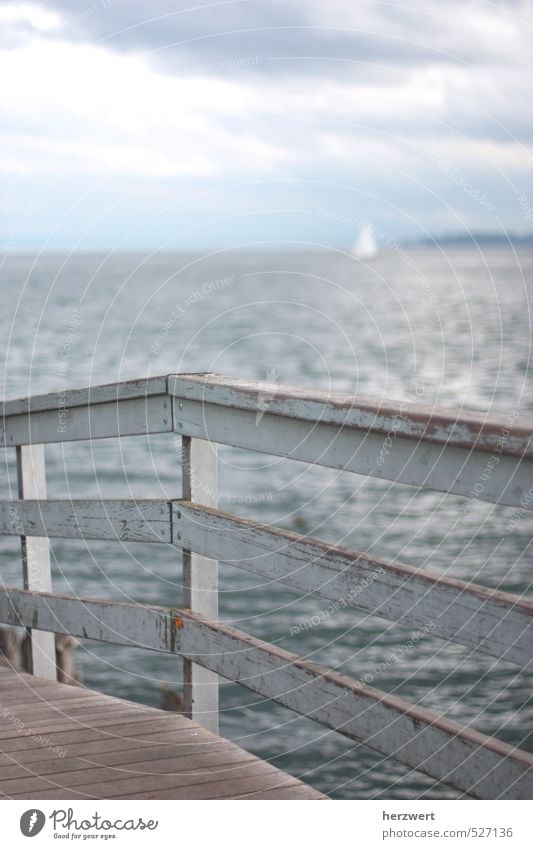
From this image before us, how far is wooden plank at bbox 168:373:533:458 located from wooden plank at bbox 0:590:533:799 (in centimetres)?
71

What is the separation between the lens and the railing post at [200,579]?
3104 mm

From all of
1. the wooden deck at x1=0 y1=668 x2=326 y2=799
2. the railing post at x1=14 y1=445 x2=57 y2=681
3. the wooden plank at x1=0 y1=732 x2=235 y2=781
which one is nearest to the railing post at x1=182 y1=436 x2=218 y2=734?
the wooden deck at x1=0 y1=668 x2=326 y2=799

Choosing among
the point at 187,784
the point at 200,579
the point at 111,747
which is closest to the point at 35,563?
the point at 200,579

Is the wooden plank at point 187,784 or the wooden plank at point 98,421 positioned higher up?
the wooden plank at point 98,421

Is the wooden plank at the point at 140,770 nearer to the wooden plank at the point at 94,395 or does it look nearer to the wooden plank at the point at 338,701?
the wooden plank at the point at 338,701

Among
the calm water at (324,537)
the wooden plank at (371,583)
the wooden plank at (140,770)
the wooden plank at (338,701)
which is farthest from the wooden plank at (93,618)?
the calm water at (324,537)

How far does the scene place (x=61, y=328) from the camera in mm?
57812

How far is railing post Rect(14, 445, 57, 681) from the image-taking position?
390 cm

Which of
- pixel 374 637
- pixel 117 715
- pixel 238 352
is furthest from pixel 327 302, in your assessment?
pixel 117 715

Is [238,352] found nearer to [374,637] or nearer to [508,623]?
[374,637]

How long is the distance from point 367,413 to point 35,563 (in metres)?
2.07

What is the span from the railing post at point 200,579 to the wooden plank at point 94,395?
0.65ft

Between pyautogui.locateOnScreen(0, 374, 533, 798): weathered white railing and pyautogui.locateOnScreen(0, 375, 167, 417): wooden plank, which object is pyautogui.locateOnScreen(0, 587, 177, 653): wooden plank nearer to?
pyautogui.locateOnScreen(0, 374, 533, 798): weathered white railing

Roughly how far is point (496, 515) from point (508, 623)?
1284cm
